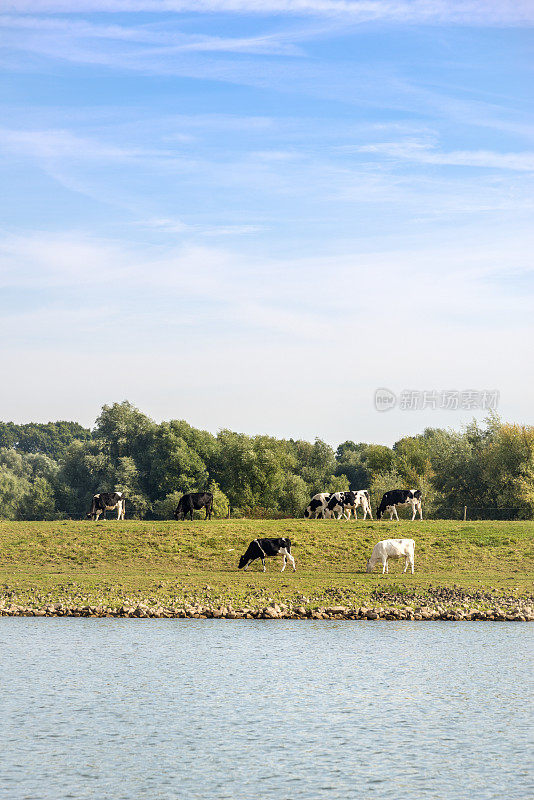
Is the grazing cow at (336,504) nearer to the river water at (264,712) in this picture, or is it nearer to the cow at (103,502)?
the cow at (103,502)

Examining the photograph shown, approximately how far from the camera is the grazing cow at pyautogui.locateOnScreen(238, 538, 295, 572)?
137ft

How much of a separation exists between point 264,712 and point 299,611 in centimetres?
1315

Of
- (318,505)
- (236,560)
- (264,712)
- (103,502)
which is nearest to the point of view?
(264,712)

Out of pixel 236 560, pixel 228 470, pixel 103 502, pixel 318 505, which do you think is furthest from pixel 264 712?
pixel 228 470

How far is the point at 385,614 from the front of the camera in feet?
101

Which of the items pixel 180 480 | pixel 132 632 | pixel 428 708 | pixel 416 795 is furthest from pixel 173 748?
pixel 180 480

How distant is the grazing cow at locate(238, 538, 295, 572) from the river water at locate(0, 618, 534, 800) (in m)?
13.1

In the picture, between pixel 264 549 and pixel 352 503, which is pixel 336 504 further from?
pixel 264 549

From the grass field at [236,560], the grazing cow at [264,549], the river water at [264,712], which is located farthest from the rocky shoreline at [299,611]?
the grazing cow at [264,549]

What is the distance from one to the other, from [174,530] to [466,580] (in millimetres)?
17536

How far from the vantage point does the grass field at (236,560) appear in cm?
3575

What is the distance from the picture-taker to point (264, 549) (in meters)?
41.8

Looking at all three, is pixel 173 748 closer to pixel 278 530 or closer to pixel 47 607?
pixel 47 607

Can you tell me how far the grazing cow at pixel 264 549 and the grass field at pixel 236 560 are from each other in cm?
60
